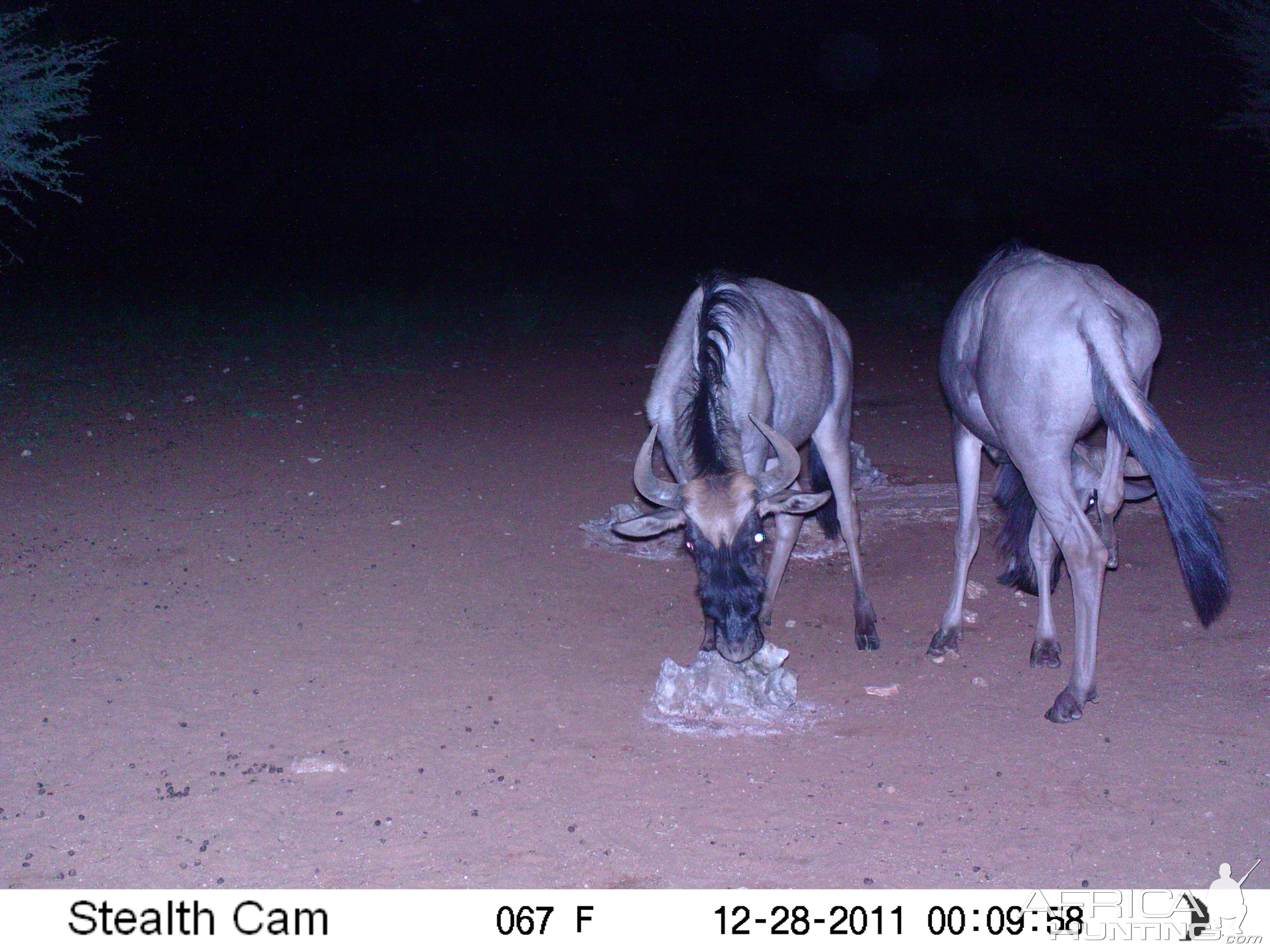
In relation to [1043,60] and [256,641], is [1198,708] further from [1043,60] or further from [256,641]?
[1043,60]

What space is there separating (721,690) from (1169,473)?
7.47ft

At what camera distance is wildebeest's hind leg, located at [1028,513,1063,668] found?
589cm

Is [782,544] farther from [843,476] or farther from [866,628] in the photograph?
[866,628]

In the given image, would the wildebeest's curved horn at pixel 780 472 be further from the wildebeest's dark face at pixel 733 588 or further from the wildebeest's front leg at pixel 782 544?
the wildebeest's front leg at pixel 782 544

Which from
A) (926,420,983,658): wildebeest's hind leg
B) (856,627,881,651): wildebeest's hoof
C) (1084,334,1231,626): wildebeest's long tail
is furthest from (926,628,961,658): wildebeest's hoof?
(1084,334,1231,626): wildebeest's long tail

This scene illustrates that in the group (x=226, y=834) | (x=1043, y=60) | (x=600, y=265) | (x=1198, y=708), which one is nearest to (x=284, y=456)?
(x=226, y=834)

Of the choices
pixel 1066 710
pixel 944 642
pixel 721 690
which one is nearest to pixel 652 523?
pixel 721 690

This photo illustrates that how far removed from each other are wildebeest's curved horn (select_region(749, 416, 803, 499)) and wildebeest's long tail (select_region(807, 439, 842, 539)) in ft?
6.09

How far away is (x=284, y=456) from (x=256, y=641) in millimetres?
3797

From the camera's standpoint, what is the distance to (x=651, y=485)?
5262 mm

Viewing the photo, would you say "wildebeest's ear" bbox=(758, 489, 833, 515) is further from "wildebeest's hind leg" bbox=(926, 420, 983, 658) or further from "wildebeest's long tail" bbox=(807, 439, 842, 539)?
"wildebeest's long tail" bbox=(807, 439, 842, 539)

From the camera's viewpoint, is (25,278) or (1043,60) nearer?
(25,278)

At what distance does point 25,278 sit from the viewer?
2138 cm

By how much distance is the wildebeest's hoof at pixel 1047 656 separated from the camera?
19.3ft
